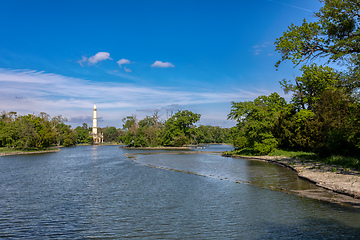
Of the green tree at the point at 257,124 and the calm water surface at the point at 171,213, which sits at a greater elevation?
the green tree at the point at 257,124

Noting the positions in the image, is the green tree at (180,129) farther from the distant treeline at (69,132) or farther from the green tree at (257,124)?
the green tree at (257,124)

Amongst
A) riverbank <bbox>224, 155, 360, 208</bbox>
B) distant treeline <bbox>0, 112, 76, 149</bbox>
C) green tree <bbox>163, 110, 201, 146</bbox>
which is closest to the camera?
riverbank <bbox>224, 155, 360, 208</bbox>

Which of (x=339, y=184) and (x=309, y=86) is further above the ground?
(x=309, y=86)

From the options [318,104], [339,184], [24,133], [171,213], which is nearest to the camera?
[171,213]

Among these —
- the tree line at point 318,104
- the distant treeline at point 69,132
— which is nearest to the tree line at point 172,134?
the distant treeline at point 69,132

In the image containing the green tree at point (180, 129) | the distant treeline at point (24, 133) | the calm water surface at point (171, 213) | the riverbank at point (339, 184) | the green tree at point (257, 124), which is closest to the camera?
the calm water surface at point (171, 213)

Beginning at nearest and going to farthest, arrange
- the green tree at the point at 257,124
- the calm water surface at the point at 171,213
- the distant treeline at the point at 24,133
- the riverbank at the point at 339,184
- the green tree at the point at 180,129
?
the calm water surface at the point at 171,213, the riverbank at the point at 339,184, the green tree at the point at 257,124, the distant treeline at the point at 24,133, the green tree at the point at 180,129

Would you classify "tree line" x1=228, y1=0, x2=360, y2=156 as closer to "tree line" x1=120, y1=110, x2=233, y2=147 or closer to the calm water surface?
the calm water surface

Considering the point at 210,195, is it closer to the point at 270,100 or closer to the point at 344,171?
the point at 344,171

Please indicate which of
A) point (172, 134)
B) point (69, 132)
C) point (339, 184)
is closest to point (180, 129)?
point (172, 134)

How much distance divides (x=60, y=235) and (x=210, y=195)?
33.5 ft

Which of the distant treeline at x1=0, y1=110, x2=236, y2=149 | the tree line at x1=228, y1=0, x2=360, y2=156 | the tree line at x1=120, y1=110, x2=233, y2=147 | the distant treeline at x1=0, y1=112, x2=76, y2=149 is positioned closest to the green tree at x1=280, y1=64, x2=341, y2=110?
the tree line at x1=228, y1=0, x2=360, y2=156

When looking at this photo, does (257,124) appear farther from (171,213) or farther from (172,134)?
(172,134)

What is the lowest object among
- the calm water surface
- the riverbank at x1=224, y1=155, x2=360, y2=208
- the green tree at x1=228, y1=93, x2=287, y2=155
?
the calm water surface
